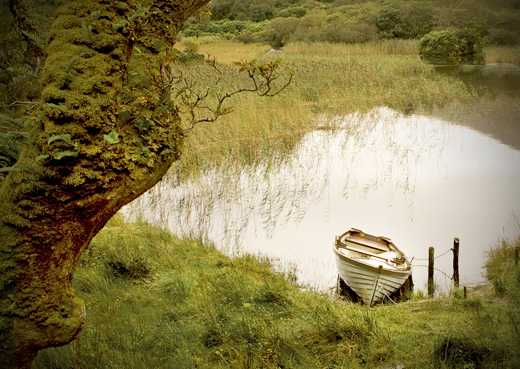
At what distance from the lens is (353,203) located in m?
7.84

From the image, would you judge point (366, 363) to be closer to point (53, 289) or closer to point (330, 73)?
point (53, 289)

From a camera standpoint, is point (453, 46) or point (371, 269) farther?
point (453, 46)

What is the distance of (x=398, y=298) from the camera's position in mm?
5809

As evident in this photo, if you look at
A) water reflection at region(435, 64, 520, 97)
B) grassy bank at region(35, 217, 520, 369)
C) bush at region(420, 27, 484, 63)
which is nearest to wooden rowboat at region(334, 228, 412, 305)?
grassy bank at region(35, 217, 520, 369)

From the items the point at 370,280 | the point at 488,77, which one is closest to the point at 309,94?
the point at 488,77

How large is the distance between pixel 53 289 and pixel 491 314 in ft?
11.2

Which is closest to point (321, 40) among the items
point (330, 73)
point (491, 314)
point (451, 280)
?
point (330, 73)

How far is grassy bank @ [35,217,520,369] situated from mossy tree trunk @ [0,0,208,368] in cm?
67

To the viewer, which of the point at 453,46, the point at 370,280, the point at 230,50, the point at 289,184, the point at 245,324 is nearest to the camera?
the point at 245,324

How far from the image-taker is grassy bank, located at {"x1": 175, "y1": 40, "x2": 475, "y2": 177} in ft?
31.1

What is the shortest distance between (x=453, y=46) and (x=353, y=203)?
40.4ft

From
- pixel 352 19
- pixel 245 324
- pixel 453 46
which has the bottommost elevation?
pixel 245 324

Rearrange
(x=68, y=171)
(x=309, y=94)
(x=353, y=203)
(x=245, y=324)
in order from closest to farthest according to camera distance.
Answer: (x=68, y=171) → (x=245, y=324) → (x=353, y=203) → (x=309, y=94)

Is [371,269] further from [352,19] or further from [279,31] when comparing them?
[352,19]
